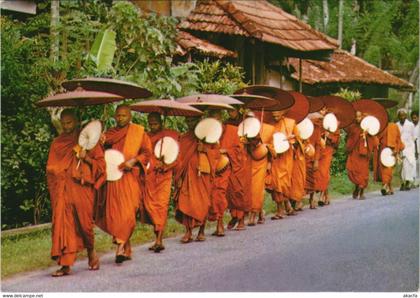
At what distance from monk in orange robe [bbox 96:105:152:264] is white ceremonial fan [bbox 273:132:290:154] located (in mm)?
3452

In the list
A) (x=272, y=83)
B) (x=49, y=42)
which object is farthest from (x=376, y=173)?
(x=49, y=42)

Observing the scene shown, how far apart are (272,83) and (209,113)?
33.8ft

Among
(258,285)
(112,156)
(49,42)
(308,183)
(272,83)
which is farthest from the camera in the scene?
(272,83)

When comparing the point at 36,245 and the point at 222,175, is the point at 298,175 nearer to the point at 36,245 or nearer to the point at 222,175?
the point at 222,175

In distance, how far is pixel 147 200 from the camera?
8.57 meters

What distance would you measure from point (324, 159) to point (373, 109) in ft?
4.55

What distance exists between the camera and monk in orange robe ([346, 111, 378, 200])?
13578 millimetres

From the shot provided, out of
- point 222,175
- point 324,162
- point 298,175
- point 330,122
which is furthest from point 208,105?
point 324,162

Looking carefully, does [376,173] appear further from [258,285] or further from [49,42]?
[258,285]

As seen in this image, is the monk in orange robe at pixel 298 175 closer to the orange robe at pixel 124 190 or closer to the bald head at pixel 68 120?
the orange robe at pixel 124 190

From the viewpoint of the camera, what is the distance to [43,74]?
10094 mm

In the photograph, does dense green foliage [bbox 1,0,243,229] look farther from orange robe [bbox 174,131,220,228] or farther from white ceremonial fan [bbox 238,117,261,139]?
white ceremonial fan [bbox 238,117,261,139]

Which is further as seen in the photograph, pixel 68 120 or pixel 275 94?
pixel 275 94

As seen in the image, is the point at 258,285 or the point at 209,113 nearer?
the point at 258,285
